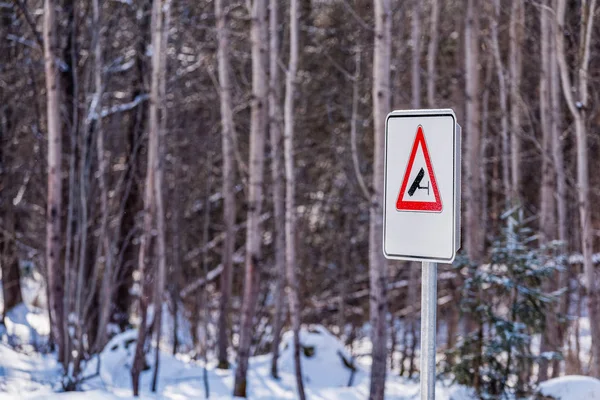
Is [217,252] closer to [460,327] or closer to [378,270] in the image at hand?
[460,327]

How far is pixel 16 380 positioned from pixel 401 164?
5664 mm

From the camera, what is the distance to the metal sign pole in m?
2.71

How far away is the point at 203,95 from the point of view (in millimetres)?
13797

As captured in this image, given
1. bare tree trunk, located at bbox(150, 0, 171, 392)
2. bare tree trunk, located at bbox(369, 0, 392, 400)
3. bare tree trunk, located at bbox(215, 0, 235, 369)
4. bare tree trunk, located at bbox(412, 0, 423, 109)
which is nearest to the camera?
bare tree trunk, located at bbox(369, 0, 392, 400)

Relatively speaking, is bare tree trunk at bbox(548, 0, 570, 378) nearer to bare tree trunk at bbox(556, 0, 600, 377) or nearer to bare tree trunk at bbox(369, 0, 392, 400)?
bare tree trunk at bbox(556, 0, 600, 377)

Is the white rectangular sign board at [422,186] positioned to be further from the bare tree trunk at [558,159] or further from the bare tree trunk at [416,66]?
the bare tree trunk at [416,66]

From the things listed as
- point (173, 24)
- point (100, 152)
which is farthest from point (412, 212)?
point (173, 24)

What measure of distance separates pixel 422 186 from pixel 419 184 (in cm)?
2

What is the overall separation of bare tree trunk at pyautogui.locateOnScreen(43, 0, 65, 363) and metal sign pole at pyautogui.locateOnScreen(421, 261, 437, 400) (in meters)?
5.15

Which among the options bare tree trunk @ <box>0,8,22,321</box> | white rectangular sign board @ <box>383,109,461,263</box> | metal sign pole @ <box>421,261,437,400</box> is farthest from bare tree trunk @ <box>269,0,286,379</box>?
metal sign pole @ <box>421,261,437,400</box>

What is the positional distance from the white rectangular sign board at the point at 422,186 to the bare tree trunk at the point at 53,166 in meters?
4.91

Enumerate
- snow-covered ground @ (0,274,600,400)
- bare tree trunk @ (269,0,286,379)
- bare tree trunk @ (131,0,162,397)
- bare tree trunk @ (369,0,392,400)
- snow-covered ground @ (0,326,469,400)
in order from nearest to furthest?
1. bare tree trunk @ (369,0,392,400)
2. snow-covered ground @ (0,274,600,400)
3. snow-covered ground @ (0,326,469,400)
4. bare tree trunk @ (131,0,162,397)
5. bare tree trunk @ (269,0,286,379)

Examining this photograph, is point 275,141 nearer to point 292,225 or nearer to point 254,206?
point 292,225

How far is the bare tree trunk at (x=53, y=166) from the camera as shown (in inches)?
265
